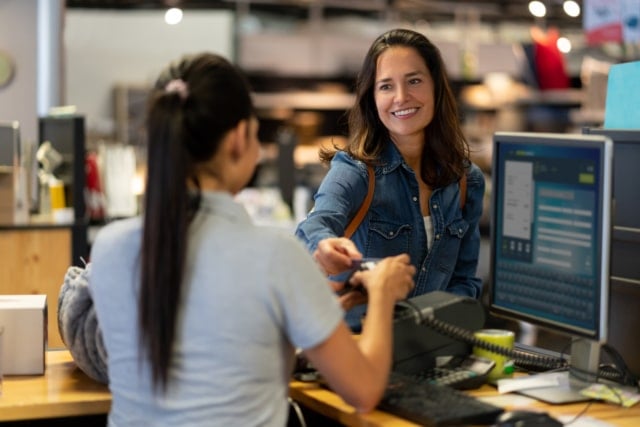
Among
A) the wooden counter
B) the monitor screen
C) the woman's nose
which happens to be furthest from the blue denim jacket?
the wooden counter

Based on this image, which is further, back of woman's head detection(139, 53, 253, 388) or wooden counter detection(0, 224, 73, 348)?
wooden counter detection(0, 224, 73, 348)

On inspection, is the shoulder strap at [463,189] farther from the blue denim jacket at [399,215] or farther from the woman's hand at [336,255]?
the woman's hand at [336,255]

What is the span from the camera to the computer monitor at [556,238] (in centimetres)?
250

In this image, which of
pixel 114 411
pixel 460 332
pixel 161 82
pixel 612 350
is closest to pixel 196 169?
pixel 161 82

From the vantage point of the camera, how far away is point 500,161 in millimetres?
2783

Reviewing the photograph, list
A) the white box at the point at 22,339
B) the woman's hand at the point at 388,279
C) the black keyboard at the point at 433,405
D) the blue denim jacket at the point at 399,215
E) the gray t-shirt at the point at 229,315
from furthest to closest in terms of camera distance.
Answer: the blue denim jacket at the point at 399,215, the white box at the point at 22,339, the woman's hand at the point at 388,279, the black keyboard at the point at 433,405, the gray t-shirt at the point at 229,315

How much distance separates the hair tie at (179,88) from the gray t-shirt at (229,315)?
0.65 feet

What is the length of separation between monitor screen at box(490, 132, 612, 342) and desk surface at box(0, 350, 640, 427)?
6.9 inches

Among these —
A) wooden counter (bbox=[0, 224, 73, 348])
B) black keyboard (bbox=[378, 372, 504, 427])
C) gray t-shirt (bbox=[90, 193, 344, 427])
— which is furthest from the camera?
wooden counter (bbox=[0, 224, 73, 348])

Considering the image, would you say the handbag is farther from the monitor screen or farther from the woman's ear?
the woman's ear

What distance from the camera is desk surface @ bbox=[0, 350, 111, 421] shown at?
98.9 inches

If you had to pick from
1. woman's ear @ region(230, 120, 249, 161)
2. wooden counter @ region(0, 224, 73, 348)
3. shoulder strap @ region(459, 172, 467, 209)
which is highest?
woman's ear @ region(230, 120, 249, 161)

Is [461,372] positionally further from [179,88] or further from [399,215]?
[179,88]

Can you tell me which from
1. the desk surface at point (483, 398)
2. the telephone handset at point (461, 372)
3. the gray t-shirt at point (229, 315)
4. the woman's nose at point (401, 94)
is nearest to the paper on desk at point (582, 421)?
the desk surface at point (483, 398)
